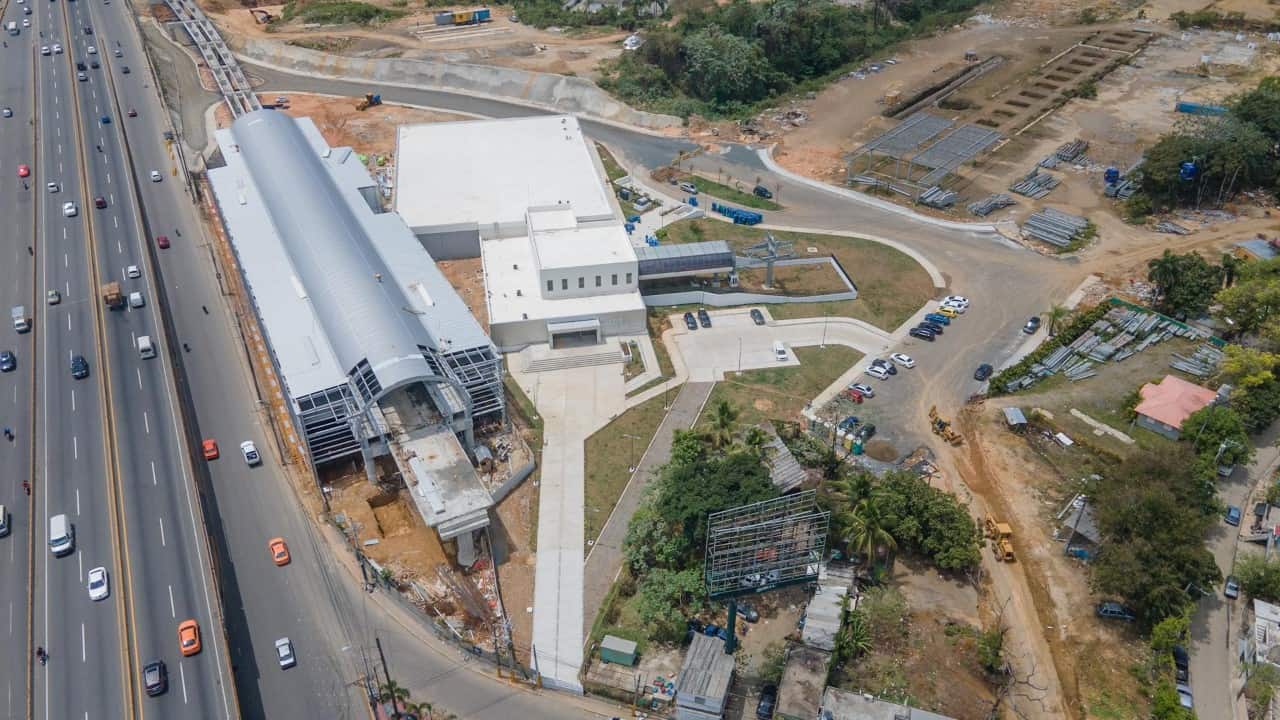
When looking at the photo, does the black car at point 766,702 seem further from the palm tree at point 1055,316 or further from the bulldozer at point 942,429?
the palm tree at point 1055,316

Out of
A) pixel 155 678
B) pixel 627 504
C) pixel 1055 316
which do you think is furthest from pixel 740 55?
pixel 155 678

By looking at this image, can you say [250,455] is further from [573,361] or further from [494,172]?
[494,172]

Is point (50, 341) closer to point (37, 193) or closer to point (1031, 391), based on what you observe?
point (37, 193)

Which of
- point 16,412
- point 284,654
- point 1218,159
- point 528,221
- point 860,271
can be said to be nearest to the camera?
point 284,654

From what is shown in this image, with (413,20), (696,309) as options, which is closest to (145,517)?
(696,309)

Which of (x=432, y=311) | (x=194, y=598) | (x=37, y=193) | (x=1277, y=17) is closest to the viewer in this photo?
(x=194, y=598)

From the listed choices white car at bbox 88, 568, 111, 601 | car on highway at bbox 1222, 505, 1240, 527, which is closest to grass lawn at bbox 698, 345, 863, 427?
car on highway at bbox 1222, 505, 1240, 527
